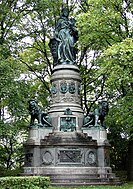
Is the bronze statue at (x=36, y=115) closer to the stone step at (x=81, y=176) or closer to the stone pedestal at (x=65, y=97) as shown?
the stone pedestal at (x=65, y=97)

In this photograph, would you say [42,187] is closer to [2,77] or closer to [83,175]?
[83,175]

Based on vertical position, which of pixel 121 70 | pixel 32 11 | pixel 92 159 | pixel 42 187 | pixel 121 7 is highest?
pixel 32 11

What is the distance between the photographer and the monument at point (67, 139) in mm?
16641

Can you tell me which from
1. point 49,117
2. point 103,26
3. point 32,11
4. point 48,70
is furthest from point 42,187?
point 48,70

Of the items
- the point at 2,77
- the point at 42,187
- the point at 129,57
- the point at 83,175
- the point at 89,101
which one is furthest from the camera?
the point at 89,101

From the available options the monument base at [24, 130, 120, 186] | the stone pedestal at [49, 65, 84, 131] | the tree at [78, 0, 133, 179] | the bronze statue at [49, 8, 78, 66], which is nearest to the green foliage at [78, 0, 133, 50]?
the tree at [78, 0, 133, 179]

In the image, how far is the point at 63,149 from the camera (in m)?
16.9

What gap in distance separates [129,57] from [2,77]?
6999mm

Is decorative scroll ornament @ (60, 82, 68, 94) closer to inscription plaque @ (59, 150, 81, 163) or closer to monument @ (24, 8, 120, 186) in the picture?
monument @ (24, 8, 120, 186)

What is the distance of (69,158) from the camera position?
16906 mm

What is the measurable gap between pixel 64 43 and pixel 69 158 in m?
6.97

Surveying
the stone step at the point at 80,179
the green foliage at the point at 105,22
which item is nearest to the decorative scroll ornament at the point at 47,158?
→ the stone step at the point at 80,179

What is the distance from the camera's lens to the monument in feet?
54.6

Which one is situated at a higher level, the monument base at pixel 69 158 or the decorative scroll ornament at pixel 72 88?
the decorative scroll ornament at pixel 72 88
